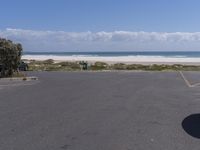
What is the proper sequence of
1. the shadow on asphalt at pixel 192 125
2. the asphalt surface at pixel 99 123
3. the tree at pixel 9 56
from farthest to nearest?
the tree at pixel 9 56, the shadow on asphalt at pixel 192 125, the asphalt surface at pixel 99 123

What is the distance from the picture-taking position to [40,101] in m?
16.5

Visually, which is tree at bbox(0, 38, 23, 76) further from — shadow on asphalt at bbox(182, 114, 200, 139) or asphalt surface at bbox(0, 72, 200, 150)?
shadow on asphalt at bbox(182, 114, 200, 139)

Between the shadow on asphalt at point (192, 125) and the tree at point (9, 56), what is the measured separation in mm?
19796

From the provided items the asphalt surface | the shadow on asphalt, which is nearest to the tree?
the asphalt surface

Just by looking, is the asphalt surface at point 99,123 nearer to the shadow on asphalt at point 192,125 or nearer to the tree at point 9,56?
the shadow on asphalt at point 192,125

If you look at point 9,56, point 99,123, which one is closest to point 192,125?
point 99,123

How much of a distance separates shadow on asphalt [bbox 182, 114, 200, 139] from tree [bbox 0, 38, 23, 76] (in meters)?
19.8

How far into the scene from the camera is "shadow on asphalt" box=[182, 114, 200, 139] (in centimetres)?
1014

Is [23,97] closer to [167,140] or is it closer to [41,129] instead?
[41,129]

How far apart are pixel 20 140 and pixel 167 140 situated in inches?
119

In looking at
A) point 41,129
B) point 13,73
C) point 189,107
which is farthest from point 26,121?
point 13,73

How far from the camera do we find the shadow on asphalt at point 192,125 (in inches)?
399

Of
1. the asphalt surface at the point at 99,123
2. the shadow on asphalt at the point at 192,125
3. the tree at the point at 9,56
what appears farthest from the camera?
the tree at the point at 9,56

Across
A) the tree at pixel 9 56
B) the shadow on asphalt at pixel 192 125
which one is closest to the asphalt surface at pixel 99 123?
the shadow on asphalt at pixel 192 125
